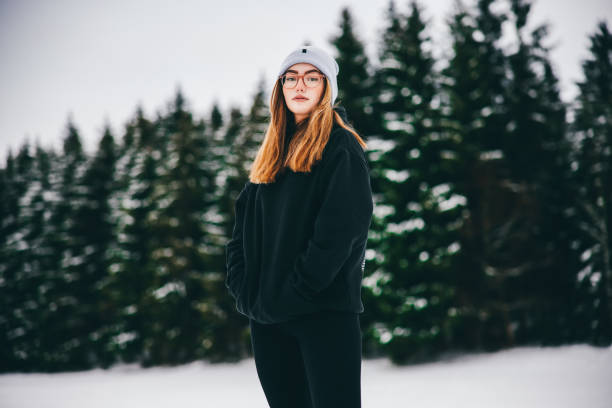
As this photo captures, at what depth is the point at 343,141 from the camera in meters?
1.77

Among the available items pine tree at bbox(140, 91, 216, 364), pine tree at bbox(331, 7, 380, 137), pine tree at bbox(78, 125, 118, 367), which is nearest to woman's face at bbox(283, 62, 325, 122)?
pine tree at bbox(331, 7, 380, 137)

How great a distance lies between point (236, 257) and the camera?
6.86ft

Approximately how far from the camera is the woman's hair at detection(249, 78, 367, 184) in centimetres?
178

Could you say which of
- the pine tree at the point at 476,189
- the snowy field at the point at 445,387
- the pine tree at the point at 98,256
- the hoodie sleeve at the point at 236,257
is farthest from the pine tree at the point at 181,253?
the hoodie sleeve at the point at 236,257

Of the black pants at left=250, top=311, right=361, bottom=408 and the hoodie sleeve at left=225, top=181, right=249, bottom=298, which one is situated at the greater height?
the hoodie sleeve at left=225, top=181, right=249, bottom=298

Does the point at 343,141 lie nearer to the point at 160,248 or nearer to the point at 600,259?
the point at 600,259

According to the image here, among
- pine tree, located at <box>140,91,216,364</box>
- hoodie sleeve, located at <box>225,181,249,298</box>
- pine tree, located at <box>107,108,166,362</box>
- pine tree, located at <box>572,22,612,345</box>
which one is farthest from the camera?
pine tree, located at <box>107,108,166,362</box>

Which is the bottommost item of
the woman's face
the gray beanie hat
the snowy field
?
the snowy field

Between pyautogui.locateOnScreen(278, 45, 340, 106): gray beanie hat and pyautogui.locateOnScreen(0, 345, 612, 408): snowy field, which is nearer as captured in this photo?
pyautogui.locateOnScreen(278, 45, 340, 106): gray beanie hat

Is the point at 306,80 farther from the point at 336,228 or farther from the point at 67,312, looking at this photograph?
the point at 67,312

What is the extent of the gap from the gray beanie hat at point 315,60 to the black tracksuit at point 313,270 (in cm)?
28

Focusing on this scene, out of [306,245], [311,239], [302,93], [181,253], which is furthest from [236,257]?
[181,253]

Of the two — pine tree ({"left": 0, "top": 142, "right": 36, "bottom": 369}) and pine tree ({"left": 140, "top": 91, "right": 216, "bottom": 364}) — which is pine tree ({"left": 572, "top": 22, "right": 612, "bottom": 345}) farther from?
pine tree ({"left": 0, "top": 142, "right": 36, "bottom": 369})

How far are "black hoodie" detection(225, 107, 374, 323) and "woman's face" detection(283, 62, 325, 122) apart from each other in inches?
6.0
